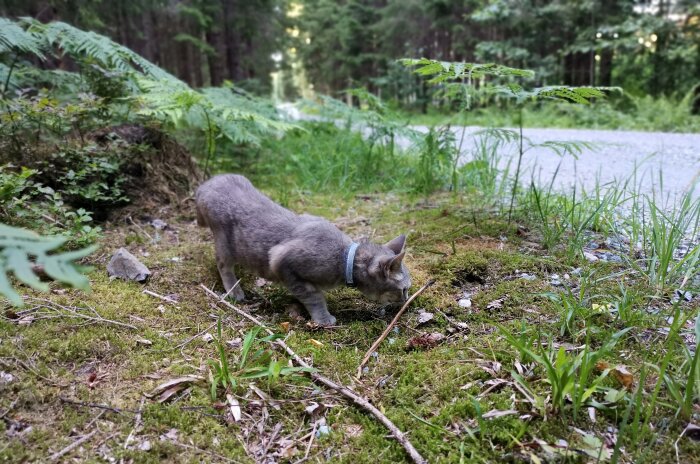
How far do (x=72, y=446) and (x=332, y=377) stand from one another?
1.22 m

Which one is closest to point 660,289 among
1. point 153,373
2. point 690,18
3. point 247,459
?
point 247,459

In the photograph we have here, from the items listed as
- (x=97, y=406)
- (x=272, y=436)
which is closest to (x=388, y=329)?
(x=272, y=436)

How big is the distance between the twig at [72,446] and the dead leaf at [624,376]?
2.42 m

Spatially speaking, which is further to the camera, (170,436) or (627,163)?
(627,163)

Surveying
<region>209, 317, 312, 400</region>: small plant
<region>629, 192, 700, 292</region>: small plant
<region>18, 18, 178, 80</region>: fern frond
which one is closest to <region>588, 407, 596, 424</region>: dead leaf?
<region>629, 192, 700, 292</region>: small plant

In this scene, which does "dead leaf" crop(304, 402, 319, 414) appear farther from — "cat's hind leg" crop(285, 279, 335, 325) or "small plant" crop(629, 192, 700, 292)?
"small plant" crop(629, 192, 700, 292)

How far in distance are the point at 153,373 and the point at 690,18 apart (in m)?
18.7

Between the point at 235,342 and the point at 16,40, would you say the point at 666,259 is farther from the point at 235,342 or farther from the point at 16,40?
the point at 16,40

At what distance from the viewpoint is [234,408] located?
7.12 ft

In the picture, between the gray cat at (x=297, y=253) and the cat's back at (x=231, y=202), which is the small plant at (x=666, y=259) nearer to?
the gray cat at (x=297, y=253)

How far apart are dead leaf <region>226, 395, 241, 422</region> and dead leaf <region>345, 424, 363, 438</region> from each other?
52 cm

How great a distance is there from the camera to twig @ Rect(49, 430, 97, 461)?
180 cm

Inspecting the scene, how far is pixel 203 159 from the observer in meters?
6.99

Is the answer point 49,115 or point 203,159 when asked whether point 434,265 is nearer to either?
point 49,115
